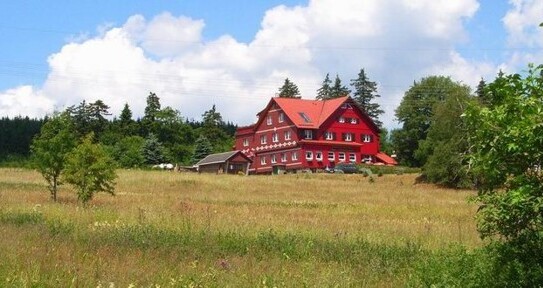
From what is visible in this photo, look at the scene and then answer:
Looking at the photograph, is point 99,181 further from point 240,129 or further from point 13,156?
point 13,156

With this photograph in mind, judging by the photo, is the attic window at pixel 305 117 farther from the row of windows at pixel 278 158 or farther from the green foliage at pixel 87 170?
the green foliage at pixel 87 170

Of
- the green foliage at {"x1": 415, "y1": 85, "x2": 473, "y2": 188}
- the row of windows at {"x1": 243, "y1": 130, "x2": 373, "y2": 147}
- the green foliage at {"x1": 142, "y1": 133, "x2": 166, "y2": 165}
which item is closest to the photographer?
the green foliage at {"x1": 415, "y1": 85, "x2": 473, "y2": 188}

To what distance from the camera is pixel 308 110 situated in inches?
3558

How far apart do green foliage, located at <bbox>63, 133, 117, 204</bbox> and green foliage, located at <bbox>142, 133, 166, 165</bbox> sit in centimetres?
6624

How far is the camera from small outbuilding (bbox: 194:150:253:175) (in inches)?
3381

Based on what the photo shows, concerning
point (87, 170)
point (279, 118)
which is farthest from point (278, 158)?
point (87, 170)

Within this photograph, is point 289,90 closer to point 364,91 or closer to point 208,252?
point 364,91

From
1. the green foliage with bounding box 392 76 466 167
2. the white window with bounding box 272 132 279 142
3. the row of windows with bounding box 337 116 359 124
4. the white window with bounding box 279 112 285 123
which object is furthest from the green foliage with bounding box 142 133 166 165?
the green foliage with bounding box 392 76 466 167

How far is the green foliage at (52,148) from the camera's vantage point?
3122cm

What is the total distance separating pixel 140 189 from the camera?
43250 mm

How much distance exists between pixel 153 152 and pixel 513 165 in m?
91.4

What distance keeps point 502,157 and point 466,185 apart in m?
50.3

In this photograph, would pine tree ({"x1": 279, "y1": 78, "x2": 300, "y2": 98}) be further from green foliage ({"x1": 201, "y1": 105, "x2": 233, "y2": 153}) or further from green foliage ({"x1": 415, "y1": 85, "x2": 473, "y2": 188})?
green foliage ({"x1": 415, "y1": 85, "x2": 473, "y2": 188})

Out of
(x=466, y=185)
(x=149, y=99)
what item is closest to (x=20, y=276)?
(x=466, y=185)
